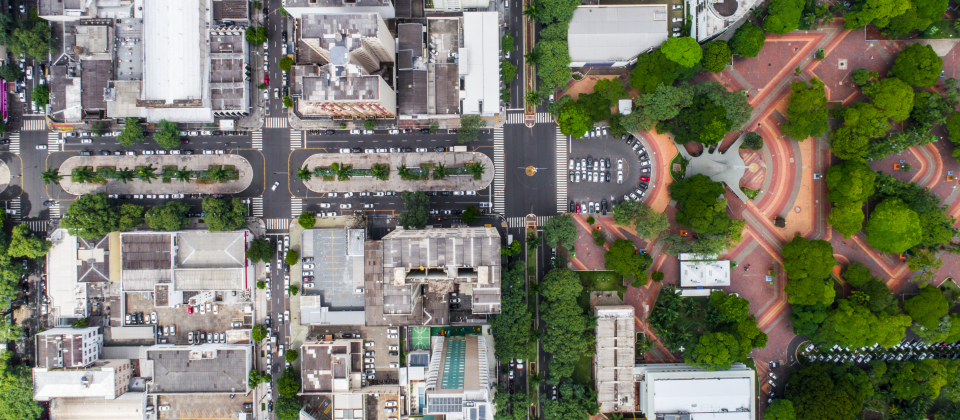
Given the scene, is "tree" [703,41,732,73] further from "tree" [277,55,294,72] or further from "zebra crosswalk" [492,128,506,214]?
"tree" [277,55,294,72]

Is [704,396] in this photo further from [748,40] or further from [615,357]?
[748,40]

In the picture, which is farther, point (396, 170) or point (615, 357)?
point (396, 170)

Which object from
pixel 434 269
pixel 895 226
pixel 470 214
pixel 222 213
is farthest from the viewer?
pixel 470 214

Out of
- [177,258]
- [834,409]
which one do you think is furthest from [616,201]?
[177,258]

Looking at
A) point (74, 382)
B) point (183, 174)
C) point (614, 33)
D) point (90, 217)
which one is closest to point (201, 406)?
point (74, 382)

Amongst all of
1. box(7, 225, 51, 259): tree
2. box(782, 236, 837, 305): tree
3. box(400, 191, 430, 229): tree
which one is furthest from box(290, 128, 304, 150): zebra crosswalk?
box(782, 236, 837, 305): tree

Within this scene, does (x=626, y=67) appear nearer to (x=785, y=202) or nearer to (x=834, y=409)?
(x=785, y=202)
